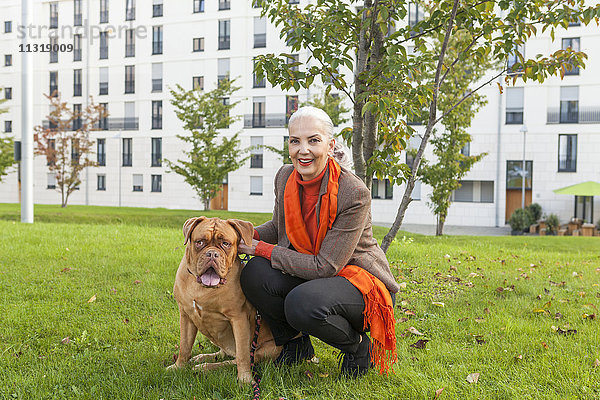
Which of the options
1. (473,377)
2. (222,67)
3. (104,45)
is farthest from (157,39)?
(473,377)

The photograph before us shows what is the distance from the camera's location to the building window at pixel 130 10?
112 ft

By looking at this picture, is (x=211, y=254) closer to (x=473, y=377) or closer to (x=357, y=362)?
(x=357, y=362)

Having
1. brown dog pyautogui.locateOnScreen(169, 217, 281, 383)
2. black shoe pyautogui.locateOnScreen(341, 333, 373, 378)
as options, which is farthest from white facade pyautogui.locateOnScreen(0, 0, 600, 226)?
brown dog pyautogui.locateOnScreen(169, 217, 281, 383)

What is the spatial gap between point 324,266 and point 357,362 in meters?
0.68

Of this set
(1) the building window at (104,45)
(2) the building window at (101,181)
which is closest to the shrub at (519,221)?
(2) the building window at (101,181)

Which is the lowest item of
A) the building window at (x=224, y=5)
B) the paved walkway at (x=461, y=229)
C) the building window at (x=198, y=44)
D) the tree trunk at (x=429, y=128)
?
the paved walkway at (x=461, y=229)

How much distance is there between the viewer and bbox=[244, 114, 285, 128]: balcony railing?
3016 centimetres

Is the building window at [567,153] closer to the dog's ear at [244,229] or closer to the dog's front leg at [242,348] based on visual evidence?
the dog's ear at [244,229]

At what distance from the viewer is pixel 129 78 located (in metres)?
33.8

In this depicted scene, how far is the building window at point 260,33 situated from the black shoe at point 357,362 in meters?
29.3

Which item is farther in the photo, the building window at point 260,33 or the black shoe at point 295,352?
the building window at point 260,33

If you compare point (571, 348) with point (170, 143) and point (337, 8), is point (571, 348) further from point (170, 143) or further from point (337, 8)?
point (170, 143)

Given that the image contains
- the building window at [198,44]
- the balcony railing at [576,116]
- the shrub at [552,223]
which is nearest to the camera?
the shrub at [552,223]

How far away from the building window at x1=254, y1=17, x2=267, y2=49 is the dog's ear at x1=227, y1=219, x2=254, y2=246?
29.1 metres
